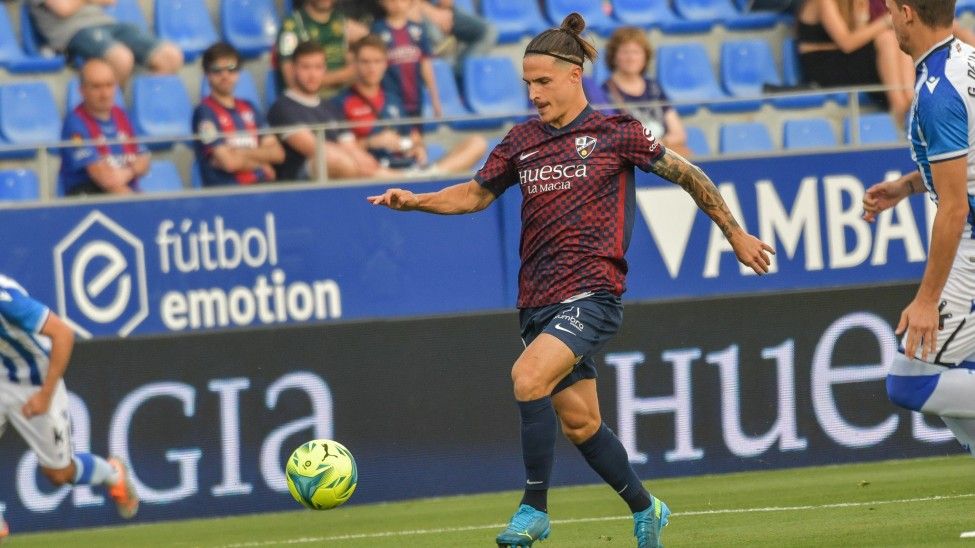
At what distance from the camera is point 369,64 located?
42.6 feet

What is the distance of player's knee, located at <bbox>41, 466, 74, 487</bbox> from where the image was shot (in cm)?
939

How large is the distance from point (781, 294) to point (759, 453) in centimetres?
111

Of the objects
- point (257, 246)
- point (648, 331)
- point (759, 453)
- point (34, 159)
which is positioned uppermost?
point (34, 159)

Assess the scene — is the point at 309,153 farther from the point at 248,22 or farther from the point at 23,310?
the point at 23,310

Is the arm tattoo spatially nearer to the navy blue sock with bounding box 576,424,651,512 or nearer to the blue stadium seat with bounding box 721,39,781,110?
A: the navy blue sock with bounding box 576,424,651,512

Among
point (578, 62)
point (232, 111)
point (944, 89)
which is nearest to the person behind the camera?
point (944, 89)

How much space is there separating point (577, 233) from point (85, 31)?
24.3ft

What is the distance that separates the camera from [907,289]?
11461 mm

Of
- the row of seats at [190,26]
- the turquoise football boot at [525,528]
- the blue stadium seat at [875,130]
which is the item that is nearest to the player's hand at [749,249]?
the turquoise football boot at [525,528]

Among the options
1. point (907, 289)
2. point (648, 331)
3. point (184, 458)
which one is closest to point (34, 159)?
point (184, 458)

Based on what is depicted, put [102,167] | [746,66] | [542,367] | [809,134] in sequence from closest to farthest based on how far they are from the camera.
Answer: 1. [542,367]
2. [102,167]
3. [809,134]
4. [746,66]

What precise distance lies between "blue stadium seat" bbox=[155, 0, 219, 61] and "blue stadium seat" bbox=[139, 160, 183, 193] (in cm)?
259

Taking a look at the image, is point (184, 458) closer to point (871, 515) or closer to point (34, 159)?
point (34, 159)

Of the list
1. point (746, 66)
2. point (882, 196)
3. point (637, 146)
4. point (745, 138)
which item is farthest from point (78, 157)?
point (746, 66)
